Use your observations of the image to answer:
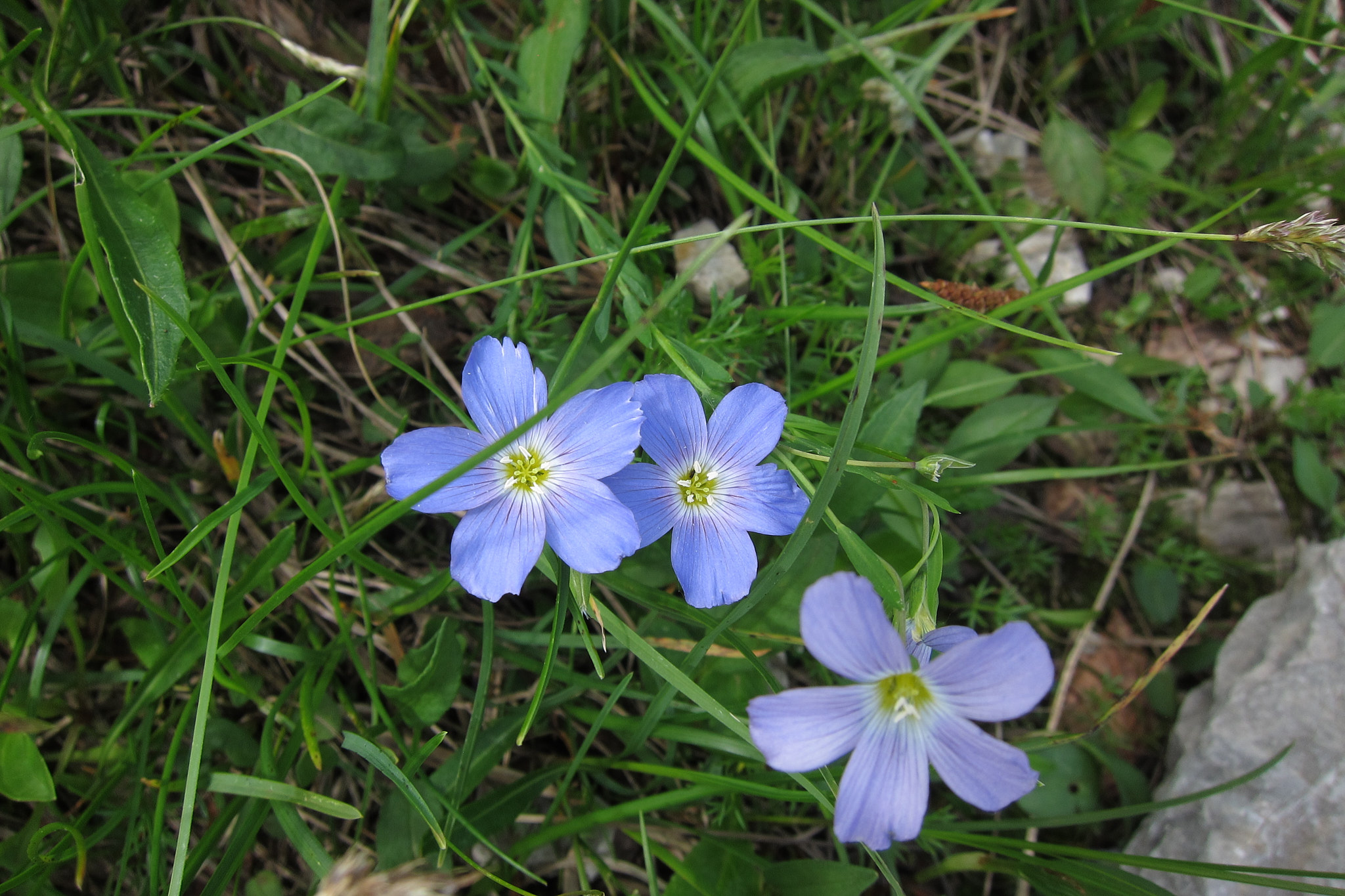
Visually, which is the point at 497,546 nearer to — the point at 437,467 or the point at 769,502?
the point at 437,467

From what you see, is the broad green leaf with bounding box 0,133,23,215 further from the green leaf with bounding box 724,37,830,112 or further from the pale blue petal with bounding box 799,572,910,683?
the pale blue petal with bounding box 799,572,910,683

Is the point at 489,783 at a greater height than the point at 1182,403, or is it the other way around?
the point at 1182,403

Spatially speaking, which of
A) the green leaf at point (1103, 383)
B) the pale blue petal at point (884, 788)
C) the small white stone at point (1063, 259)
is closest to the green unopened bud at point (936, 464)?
the pale blue petal at point (884, 788)

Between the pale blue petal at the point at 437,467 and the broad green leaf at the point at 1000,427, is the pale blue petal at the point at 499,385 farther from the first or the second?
the broad green leaf at the point at 1000,427

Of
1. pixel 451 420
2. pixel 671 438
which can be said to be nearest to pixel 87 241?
pixel 451 420

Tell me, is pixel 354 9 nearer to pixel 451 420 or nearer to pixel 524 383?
pixel 451 420

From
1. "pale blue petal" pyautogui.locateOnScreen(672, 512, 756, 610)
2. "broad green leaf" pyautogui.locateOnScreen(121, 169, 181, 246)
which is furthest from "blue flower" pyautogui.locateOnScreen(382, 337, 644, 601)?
"broad green leaf" pyautogui.locateOnScreen(121, 169, 181, 246)

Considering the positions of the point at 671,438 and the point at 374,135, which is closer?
the point at 671,438
